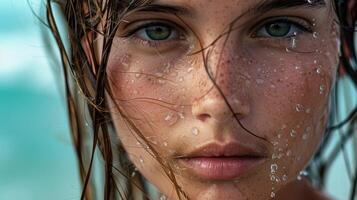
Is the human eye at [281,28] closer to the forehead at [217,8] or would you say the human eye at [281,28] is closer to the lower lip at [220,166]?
the forehead at [217,8]

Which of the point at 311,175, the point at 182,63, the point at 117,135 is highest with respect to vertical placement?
the point at 182,63

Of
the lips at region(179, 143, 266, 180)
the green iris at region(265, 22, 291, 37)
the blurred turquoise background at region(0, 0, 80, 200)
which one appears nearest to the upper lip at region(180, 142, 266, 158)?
the lips at region(179, 143, 266, 180)

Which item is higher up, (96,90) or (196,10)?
(196,10)

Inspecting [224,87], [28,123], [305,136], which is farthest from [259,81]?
[28,123]

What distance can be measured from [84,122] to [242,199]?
0.50 m

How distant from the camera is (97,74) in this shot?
1187mm

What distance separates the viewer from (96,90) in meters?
1.19

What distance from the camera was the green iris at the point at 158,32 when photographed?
1.13m

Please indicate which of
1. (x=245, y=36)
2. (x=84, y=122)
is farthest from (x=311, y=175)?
(x=245, y=36)

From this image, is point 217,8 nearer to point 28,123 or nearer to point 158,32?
point 158,32

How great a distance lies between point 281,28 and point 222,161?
0.26 metres

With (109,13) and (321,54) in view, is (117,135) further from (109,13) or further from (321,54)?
(321,54)

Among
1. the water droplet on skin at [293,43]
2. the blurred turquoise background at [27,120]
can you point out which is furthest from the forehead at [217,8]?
the blurred turquoise background at [27,120]

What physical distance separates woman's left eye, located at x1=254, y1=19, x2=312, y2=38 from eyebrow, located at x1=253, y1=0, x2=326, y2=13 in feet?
0.12
